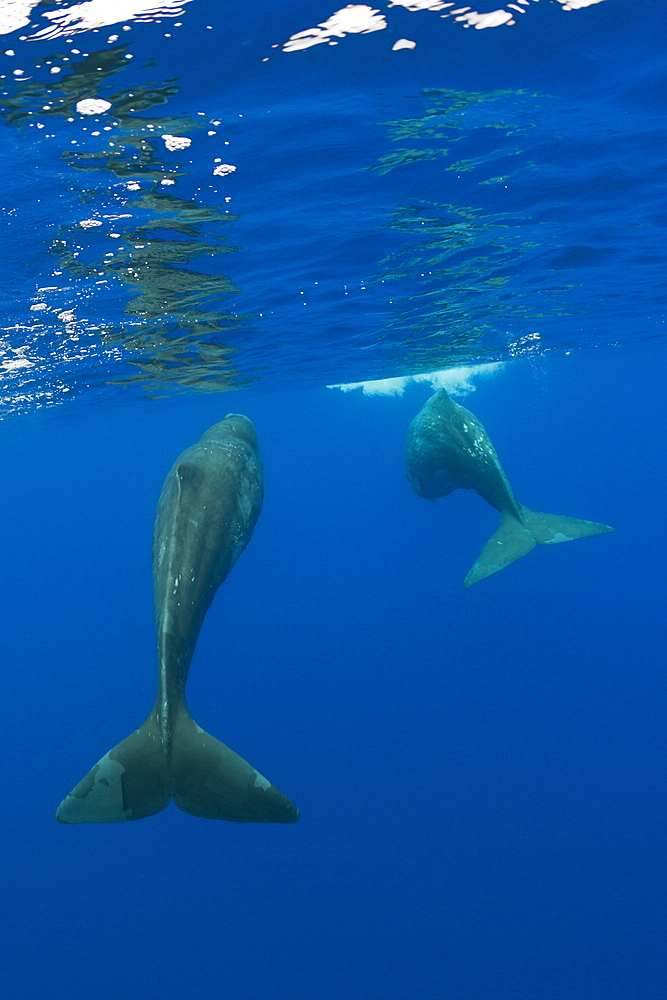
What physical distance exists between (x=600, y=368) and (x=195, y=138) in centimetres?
5624

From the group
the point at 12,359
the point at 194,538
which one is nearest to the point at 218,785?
the point at 194,538

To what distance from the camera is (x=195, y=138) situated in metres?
8.02

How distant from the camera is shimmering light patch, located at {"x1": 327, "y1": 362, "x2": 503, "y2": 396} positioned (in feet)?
142

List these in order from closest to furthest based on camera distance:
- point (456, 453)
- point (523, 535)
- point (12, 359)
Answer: point (523, 535) < point (456, 453) < point (12, 359)

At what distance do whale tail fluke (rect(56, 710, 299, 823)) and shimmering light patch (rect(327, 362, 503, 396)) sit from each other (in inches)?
1366

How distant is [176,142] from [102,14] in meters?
2.19

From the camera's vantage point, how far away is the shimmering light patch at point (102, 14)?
571 cm

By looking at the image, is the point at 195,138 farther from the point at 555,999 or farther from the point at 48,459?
the point at 48,459

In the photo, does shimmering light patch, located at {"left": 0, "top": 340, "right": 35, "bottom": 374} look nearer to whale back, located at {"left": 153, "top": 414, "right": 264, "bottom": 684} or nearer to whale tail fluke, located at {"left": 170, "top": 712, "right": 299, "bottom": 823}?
whale back, located at {"left": 153, "top": 414, "right": 264, "bottom": 684}

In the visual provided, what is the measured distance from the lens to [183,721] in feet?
19.1

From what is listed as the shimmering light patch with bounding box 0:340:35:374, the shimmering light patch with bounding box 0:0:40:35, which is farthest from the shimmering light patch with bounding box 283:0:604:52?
the shimmering light patch with bounding box 0:340:35:374

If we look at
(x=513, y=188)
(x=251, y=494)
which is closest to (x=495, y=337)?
(x=513, y=188)

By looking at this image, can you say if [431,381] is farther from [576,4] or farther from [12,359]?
[576,4]

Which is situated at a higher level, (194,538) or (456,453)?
(194,538)
